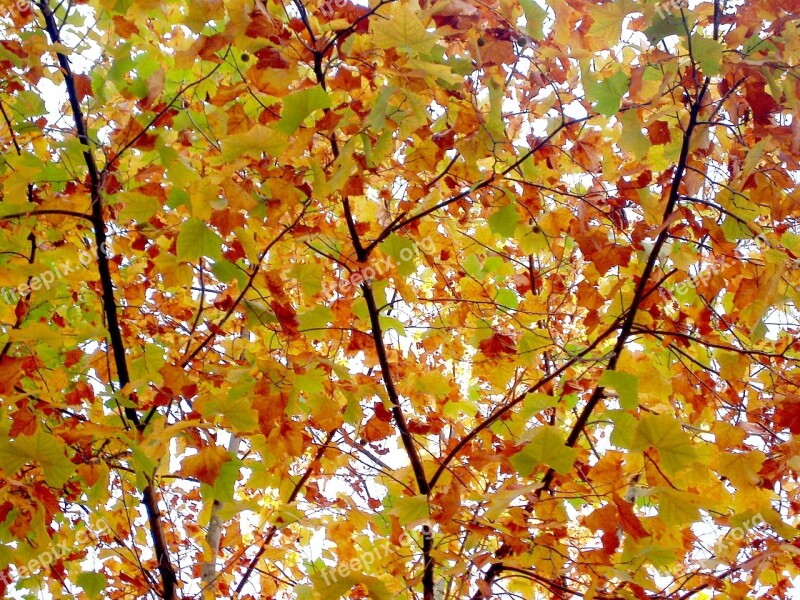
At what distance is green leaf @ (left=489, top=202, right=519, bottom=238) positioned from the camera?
1.91 m

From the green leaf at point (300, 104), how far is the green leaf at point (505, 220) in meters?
0.71

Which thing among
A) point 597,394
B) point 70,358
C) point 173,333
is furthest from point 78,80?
point 597,394

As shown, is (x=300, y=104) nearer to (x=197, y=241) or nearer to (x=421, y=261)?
(x=197, y=241)

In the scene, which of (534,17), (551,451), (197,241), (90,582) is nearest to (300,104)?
(197,241)

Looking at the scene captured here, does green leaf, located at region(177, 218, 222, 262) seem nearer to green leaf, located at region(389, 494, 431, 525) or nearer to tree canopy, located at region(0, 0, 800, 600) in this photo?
tree canopy, located at region(0, 0, 800, 600)

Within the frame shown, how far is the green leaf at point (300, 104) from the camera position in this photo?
1.40 meters

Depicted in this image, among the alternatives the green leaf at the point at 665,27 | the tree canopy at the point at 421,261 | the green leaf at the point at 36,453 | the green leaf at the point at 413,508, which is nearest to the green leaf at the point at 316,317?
the tree canopy at the point at 421,261

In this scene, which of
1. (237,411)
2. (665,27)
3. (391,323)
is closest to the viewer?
(665,27)

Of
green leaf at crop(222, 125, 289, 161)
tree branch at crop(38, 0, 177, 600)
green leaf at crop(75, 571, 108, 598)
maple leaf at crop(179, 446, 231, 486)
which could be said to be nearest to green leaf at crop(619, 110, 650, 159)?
green leaf at crop(222, 125, 289, 161)

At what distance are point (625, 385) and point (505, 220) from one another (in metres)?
0.63

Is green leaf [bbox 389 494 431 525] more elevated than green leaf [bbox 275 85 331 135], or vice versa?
green leaf [bbox 275 85 331 135]

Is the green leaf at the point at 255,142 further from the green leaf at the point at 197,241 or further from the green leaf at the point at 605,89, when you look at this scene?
the green leaf at the point at 605,89

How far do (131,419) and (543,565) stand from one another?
51.7 inches

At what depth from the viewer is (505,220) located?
6.33 feet
